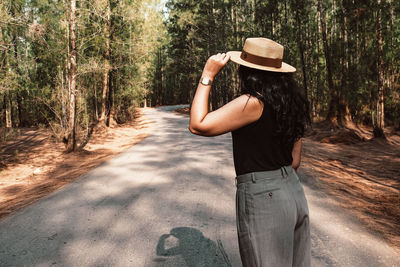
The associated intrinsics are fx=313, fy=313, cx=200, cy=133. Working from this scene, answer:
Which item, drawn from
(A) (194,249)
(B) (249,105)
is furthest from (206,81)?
(A) (194,249)

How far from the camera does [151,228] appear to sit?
4488 millimetres

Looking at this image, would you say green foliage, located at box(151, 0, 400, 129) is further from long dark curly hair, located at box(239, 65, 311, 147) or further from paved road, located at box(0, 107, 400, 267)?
long dark curly hair, located at box(239, 65, 311, 147)

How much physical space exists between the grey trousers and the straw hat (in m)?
0.61

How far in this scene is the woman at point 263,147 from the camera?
1732mm

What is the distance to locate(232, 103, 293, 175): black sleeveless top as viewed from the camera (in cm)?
177

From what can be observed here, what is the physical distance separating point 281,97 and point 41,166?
12.3 metres

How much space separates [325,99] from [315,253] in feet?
89.9

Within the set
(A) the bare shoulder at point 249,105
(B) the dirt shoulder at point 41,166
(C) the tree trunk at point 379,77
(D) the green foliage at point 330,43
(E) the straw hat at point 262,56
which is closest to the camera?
(A) the bare shoulder at point 249,105

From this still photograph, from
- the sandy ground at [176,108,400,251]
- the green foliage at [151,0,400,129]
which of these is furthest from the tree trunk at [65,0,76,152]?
the green foliage at [151,0,400,129]

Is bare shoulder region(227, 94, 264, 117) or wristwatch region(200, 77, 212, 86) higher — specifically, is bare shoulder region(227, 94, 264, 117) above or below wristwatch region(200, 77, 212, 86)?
below

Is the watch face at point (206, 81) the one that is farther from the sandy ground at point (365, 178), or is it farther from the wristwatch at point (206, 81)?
the sandy ground at point (365, 178)

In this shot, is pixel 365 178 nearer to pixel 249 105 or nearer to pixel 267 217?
pixel 267 217

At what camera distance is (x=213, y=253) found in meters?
3.70

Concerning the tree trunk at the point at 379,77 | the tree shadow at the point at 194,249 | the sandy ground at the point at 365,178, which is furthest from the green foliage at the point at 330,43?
the tree shadow at the point at 194,249
